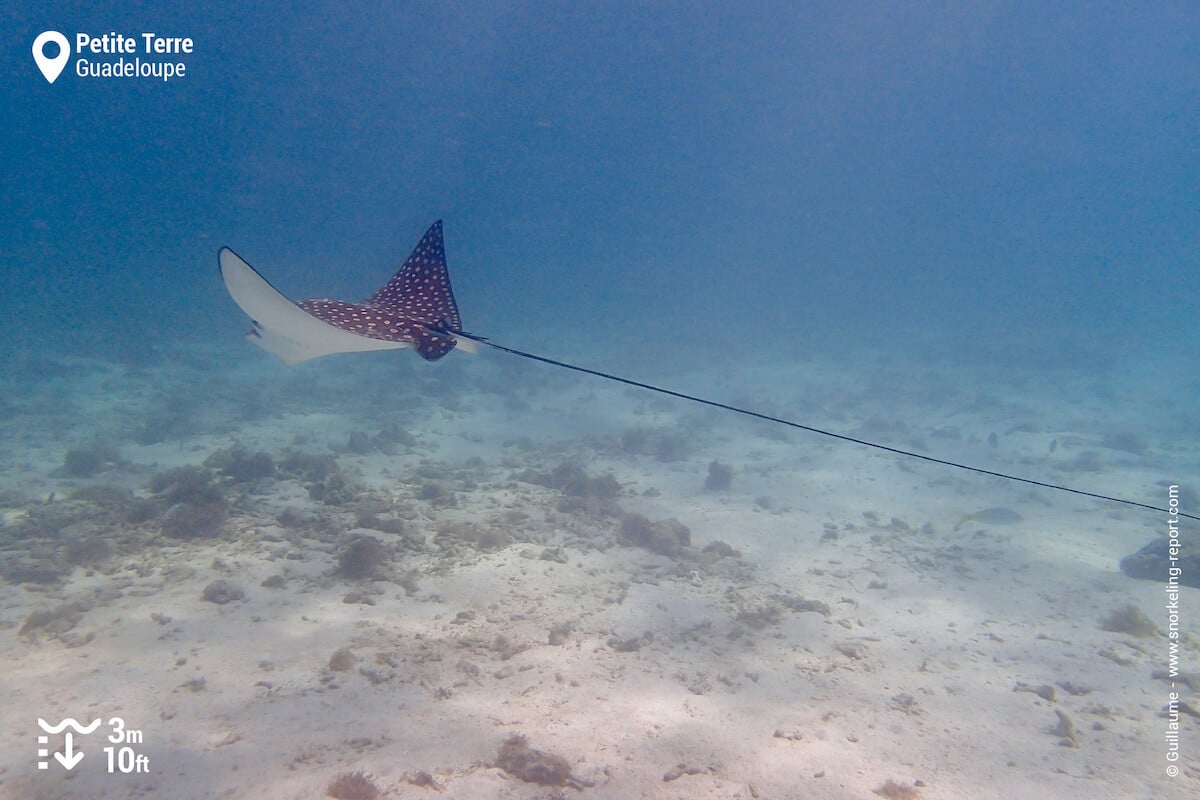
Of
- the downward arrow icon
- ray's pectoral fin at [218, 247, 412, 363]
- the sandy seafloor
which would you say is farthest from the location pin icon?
the downward arrow icon

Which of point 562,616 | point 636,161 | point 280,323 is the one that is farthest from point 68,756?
point 636,161

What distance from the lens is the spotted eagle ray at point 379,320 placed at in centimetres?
329

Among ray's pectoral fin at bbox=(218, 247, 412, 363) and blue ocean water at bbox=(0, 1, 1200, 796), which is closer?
ray's pectoral fin at bbox=(218, 247, 412, 363)

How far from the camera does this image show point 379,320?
14.6ft

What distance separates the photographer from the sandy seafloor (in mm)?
3416

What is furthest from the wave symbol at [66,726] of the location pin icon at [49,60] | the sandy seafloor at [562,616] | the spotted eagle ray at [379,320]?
the location pin icon at [49,60]

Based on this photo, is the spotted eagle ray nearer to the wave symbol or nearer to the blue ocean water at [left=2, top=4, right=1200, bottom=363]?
the wave symbol

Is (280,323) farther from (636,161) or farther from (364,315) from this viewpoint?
(636,161)

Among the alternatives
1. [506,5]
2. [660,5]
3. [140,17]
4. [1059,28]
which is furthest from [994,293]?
[140,17]

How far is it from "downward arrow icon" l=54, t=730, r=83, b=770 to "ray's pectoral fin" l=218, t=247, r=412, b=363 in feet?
8.86

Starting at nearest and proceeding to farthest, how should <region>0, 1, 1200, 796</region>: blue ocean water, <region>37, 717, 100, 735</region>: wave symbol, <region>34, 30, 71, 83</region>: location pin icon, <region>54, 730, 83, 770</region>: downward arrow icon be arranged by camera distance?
<region>54, 730, 83, 770</region>: downward arrow icon
<region>37, 717, 100, 735</region>: wave symbol
<region>34, 30, 71, 83</region>: location pin icon
<region>0, 1, 1200, 796</region>: blue ocean water

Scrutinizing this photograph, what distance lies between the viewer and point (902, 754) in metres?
3.83

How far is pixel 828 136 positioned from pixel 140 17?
93.0 metres

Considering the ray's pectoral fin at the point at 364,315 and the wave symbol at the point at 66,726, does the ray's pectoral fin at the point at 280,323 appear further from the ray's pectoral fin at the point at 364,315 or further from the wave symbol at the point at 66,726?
the wave symbol at the point at 66,726
